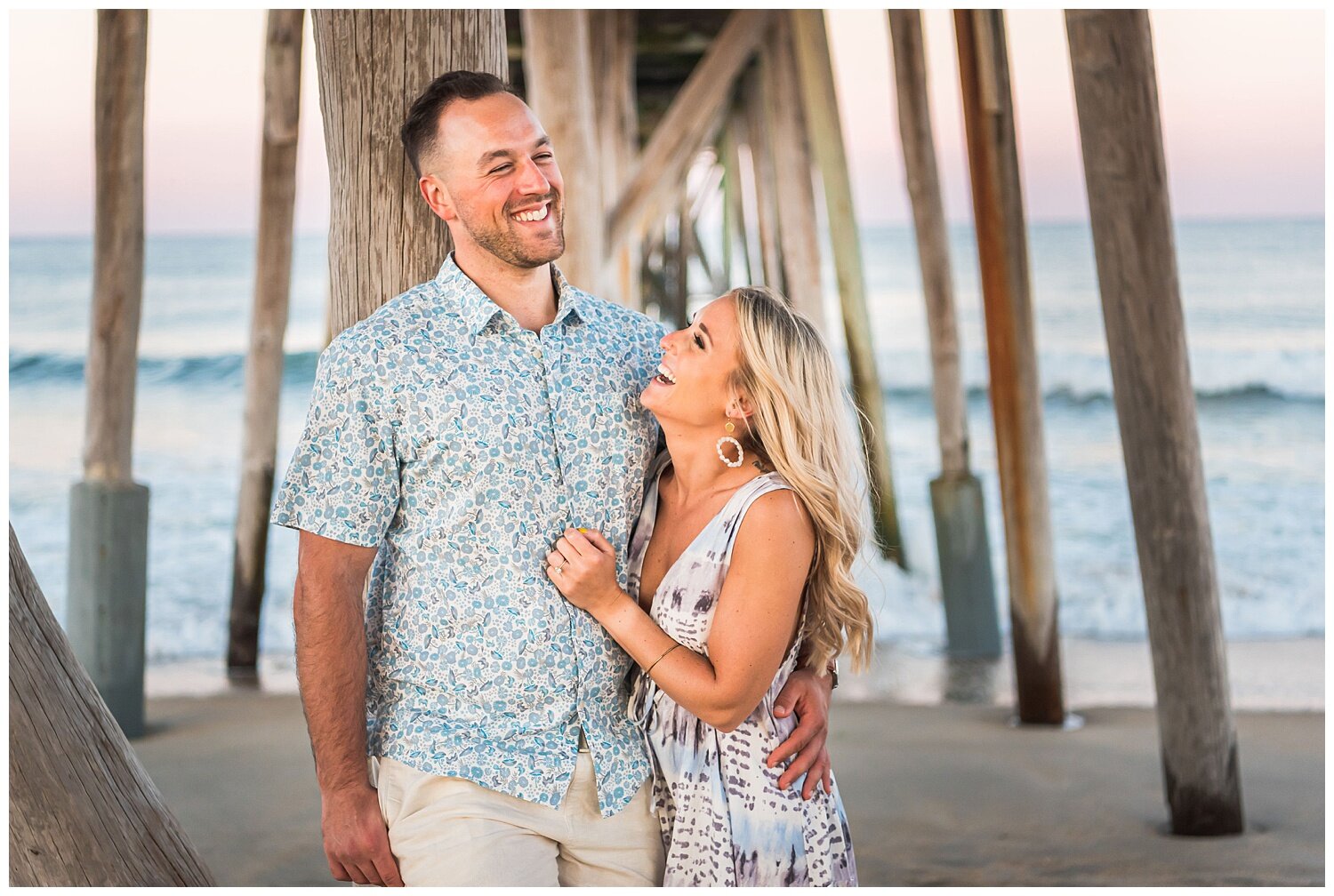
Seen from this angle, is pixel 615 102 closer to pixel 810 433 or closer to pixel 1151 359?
pixel 1151 359

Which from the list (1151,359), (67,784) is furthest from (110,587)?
(1151,359)

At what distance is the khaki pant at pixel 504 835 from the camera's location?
1943 mm

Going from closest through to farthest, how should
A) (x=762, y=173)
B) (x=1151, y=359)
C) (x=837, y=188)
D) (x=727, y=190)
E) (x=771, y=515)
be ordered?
(x=771, y=515), (x=1151, y=359), (x=837, y=188), (x=762, y=173), (x=727, y=190)

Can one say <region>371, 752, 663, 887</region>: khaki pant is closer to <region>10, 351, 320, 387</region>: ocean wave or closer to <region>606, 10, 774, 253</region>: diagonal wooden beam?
<region>606, 10, 774, 253</region>: diagonal wooden beam

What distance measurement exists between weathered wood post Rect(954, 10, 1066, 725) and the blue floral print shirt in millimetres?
2963

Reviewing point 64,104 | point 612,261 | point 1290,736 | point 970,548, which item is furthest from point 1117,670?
point 64,104

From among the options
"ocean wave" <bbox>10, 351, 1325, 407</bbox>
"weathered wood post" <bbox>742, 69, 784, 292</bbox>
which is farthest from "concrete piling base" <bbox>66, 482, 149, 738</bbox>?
"ocean wave" <bbox>10, 351, 1325, 407</bbox>

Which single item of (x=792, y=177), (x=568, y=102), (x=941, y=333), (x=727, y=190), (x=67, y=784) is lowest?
(x=67, y=784)

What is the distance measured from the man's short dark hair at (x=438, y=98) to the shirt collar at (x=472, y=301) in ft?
0.68

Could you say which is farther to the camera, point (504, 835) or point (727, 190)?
point (727, 190)

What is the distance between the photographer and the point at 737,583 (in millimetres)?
2027

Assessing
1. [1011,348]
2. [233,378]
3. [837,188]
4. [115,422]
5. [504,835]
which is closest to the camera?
[504,835]

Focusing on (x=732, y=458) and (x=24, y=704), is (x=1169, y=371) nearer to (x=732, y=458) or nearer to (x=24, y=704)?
(x=732, y=458)

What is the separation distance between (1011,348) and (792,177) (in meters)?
4.17
